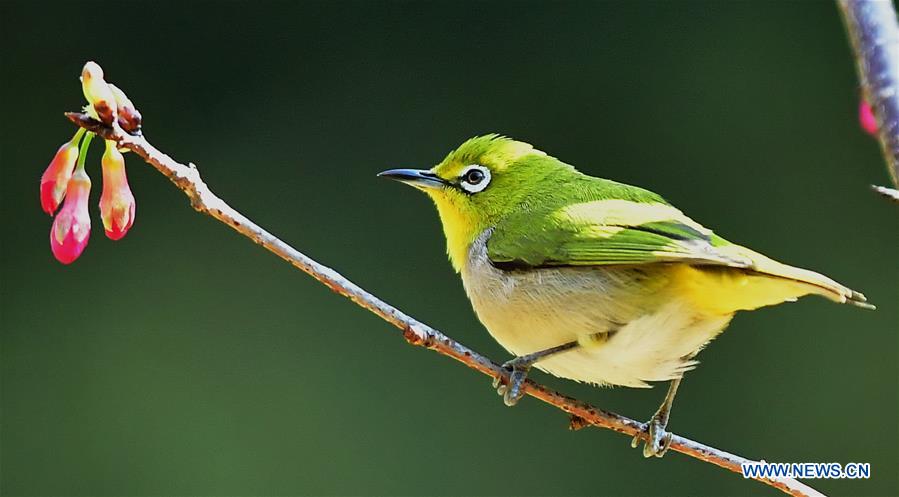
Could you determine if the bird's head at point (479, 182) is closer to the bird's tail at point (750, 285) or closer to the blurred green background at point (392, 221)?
the bird's tail at point (750, 285)

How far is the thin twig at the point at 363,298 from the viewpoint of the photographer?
8.08ft

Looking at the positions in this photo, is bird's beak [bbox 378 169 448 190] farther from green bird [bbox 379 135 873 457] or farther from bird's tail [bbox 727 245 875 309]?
bird's tail [bbox 727 245 875 309]

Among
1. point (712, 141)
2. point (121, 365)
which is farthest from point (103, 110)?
point (712, 141)

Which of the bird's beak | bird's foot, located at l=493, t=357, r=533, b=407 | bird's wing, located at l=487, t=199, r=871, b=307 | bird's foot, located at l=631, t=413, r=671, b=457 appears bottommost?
bird's foot, located at l=493, t=357, r=533, b=407

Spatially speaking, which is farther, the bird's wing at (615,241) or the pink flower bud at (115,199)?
the bird's wing at (615,241)

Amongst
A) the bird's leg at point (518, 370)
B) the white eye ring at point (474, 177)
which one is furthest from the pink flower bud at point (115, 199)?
the white eye ring at point (474, 177)

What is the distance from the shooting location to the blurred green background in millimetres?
7500

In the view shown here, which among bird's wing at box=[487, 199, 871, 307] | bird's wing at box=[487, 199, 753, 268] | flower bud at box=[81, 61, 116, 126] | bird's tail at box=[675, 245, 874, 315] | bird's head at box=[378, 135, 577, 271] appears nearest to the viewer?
flower bud at box=[81, 61, 116, 126]

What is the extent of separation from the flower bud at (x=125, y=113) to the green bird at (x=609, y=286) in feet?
4.31

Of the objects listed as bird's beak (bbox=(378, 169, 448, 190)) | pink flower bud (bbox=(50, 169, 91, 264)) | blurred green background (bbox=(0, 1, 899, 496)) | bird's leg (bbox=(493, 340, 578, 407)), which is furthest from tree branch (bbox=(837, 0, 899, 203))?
blurred green background (bbox=(0, 1, 899, 496))

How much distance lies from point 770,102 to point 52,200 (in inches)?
268

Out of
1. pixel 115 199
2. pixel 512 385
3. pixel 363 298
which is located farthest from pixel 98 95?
pixel 512 385

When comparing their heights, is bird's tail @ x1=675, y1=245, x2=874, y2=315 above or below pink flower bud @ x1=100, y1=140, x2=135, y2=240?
above

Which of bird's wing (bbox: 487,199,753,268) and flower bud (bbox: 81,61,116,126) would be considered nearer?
flower bud (bbox: 81,61,116,126)
